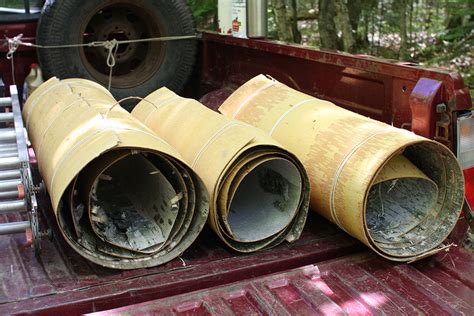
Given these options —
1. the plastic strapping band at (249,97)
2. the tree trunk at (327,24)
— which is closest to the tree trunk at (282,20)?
the tree trunk at (327,24)

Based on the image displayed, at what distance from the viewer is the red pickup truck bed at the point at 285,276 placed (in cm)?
242

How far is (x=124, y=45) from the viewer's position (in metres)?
5.07

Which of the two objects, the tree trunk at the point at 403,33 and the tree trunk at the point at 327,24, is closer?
the tree trunk at the point at 327,24

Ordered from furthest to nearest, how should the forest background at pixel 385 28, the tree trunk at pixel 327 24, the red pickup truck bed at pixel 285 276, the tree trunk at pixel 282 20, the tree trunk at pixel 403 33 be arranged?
the tree trunk at pixel 403 33 < the tree trunk at pixel 327 24 < the forest background at pixel 385 28 < the tree trunk at pixel 282 20 < the red pickup truck bed at pixel 285 276

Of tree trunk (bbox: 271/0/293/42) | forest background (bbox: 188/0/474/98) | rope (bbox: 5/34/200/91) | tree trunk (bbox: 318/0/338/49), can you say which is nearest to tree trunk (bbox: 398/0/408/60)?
forest background (bbox: 188/0/474/98)

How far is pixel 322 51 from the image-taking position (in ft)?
12.5

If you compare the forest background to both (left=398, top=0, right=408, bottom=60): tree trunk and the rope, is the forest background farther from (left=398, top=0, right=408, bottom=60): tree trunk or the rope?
the rope

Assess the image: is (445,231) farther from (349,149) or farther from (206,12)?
(206,12)

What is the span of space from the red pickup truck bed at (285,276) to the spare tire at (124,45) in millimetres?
1642

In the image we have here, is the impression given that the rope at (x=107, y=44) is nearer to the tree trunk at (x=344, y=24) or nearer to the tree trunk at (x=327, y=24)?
the tree trunk at (x=344, y=24)

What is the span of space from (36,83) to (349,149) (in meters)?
2.74

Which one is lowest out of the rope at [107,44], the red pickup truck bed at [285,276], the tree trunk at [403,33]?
the red pickup truck bed at [285,276]

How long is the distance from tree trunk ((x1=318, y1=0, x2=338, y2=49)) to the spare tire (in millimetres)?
4873

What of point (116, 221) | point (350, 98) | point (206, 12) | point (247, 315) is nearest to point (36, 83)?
point (116, 221)
